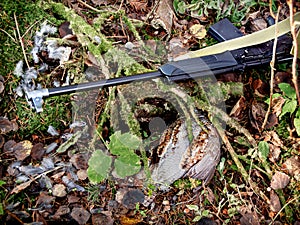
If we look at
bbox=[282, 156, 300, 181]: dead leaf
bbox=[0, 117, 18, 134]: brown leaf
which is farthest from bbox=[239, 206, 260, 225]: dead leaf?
bbox=[0, 117, 18, 134]: brown leaf

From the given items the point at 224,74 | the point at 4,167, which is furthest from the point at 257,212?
the point at 4,167

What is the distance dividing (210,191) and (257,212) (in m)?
0.23

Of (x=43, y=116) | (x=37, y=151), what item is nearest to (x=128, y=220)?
(x=37, y=151)

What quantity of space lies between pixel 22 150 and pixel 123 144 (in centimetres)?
47

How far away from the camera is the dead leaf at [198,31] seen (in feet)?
7.69

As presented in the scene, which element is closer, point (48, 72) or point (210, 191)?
point (210, 191)

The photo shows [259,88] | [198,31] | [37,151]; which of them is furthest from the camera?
[198,31]

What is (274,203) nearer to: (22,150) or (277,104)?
(277,104)

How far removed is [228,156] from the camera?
6.84ft

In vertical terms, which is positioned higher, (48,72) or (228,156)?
(48,72)

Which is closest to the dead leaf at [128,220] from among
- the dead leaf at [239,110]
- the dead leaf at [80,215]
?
the dead leaf at [80,215]

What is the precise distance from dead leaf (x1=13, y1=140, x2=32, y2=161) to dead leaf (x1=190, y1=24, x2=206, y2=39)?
3.40ft

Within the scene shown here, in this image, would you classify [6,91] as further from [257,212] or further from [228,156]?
[257,212]

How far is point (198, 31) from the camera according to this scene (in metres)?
2.36
